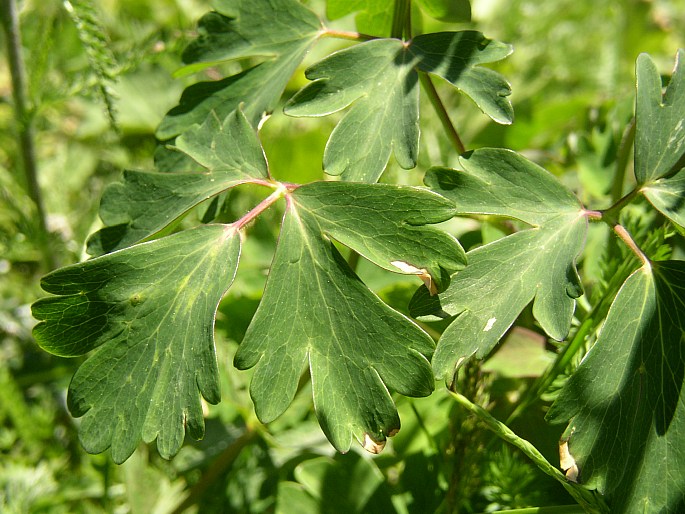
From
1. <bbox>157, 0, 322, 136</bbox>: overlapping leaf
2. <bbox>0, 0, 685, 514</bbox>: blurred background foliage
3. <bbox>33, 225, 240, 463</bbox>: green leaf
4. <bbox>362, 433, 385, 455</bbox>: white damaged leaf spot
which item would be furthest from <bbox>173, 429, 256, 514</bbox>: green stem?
<bbox>157, 0, 322, 136</bbox>: overlapping leaf

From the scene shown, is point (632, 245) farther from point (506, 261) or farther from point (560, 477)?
point (560, 477)

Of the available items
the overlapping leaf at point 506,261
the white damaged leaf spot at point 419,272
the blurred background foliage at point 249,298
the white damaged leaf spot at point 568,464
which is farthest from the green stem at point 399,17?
the white damaged leaf spot at point 568,464

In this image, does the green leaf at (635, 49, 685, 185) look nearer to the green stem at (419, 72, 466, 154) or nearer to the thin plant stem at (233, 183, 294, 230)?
the green stem at (419, 72, 466, 154)

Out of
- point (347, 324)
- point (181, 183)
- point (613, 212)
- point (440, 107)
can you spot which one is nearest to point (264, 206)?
point (181, 183)

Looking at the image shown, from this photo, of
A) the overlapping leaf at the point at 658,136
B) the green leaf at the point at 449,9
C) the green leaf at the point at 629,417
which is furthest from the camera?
the green leaf at the point at 449,9

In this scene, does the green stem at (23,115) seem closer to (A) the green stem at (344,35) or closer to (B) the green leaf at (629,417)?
(A) the green stem at (344,35)

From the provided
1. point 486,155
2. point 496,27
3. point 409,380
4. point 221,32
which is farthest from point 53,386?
point 496,27

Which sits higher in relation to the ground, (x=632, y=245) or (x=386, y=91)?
(x=386, y=91)
